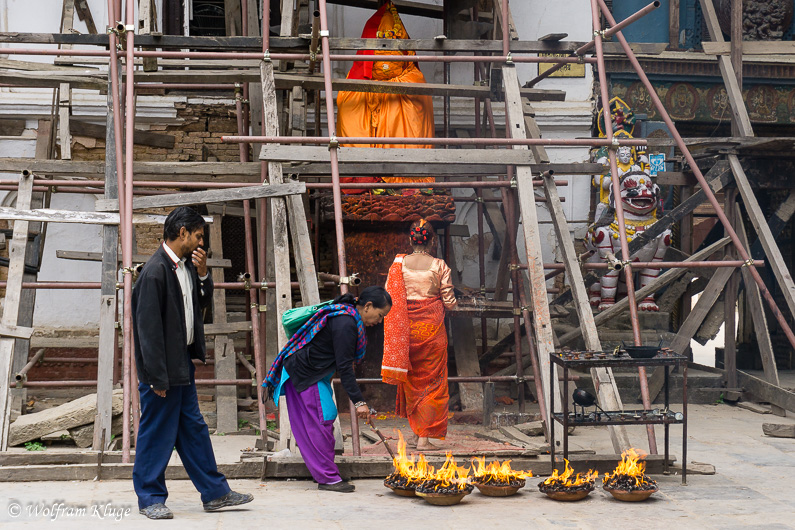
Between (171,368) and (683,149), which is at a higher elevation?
(683,149)

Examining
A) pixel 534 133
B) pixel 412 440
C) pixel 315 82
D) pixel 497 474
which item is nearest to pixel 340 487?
pixel 497 474

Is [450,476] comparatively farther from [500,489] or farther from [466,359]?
[466,359]

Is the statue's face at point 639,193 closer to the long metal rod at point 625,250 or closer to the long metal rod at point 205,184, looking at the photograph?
the long metal rod at point 205,184

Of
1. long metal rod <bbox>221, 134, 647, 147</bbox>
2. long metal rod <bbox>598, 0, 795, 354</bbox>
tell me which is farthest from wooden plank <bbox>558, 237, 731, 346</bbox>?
long metal rod <bbox>221, 134, 647, 147</bbox>

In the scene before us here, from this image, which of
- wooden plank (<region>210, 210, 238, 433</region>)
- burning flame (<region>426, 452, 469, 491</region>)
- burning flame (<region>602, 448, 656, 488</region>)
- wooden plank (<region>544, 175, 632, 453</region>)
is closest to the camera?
burning flame (<region>426, 452, 469, 491</region>)

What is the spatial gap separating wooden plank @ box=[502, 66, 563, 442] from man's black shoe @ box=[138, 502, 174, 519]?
2.61 metres

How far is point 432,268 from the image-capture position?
7.38m

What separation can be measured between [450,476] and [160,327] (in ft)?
6.45

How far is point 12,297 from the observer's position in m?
6.74

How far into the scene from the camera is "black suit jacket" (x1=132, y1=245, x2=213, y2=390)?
487cm

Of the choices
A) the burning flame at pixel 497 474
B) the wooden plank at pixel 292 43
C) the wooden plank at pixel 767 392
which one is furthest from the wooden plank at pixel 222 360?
the wooden plank at pixel 767 392

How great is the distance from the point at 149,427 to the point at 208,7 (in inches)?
279

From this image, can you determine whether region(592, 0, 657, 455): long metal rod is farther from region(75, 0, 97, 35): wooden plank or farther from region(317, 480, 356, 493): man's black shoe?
region(75, 0, 97, 35): wooden plank

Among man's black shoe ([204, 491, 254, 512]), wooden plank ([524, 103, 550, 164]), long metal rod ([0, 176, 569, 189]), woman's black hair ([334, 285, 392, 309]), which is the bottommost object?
man's black shoe ([204, 491, 254, 512])
